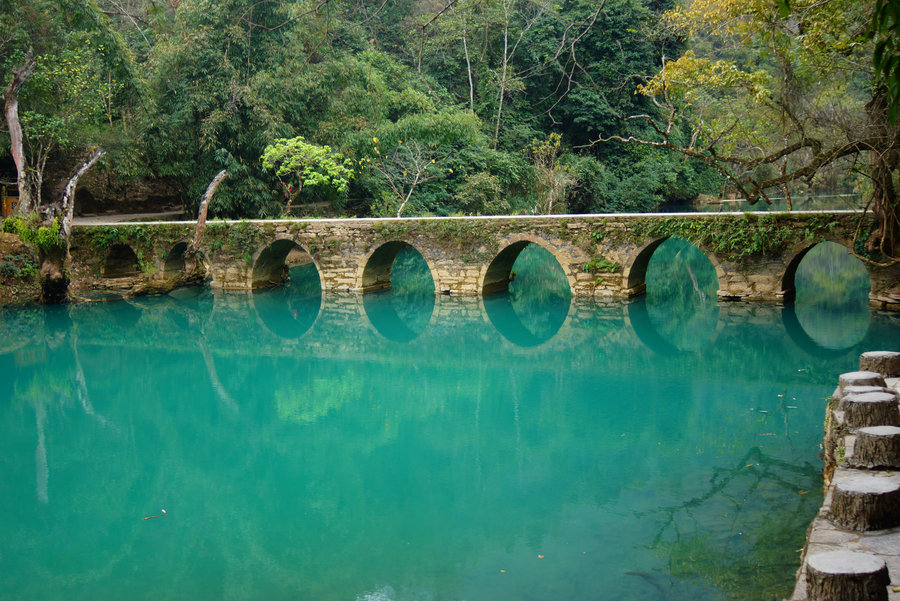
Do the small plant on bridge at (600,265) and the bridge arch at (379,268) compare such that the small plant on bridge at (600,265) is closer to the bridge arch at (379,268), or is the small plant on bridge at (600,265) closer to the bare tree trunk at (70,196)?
the bridge arch at (379,268)

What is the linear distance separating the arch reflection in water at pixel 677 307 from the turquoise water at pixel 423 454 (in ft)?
0.36

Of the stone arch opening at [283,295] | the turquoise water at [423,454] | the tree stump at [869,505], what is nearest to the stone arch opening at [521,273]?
the turquoise water at [423,454]

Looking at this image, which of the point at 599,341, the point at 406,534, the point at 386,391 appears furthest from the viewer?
the point at 599,341

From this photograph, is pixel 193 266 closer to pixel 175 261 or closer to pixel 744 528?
pixel 175 261

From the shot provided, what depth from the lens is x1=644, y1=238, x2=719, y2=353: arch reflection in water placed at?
588 inches

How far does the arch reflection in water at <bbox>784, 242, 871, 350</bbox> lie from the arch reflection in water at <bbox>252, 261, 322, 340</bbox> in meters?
10.1

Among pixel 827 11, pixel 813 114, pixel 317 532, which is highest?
pixel 827 11

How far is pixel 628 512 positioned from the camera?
24.5 ft

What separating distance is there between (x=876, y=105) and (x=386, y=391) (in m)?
8.98

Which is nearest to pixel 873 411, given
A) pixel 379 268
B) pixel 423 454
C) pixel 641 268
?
pixel 423 454

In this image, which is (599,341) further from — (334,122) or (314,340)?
(334,122)

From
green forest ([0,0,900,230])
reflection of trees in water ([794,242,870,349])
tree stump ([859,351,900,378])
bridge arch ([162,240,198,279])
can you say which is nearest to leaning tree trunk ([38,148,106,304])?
green forest ([0,0,900,230])

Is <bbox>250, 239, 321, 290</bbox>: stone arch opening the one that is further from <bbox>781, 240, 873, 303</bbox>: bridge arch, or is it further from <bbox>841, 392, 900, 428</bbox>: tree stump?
<bbox>841, 392, 900, 428</bbox>: tree stump

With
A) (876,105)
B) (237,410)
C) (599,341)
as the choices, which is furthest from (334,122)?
(876,105)
